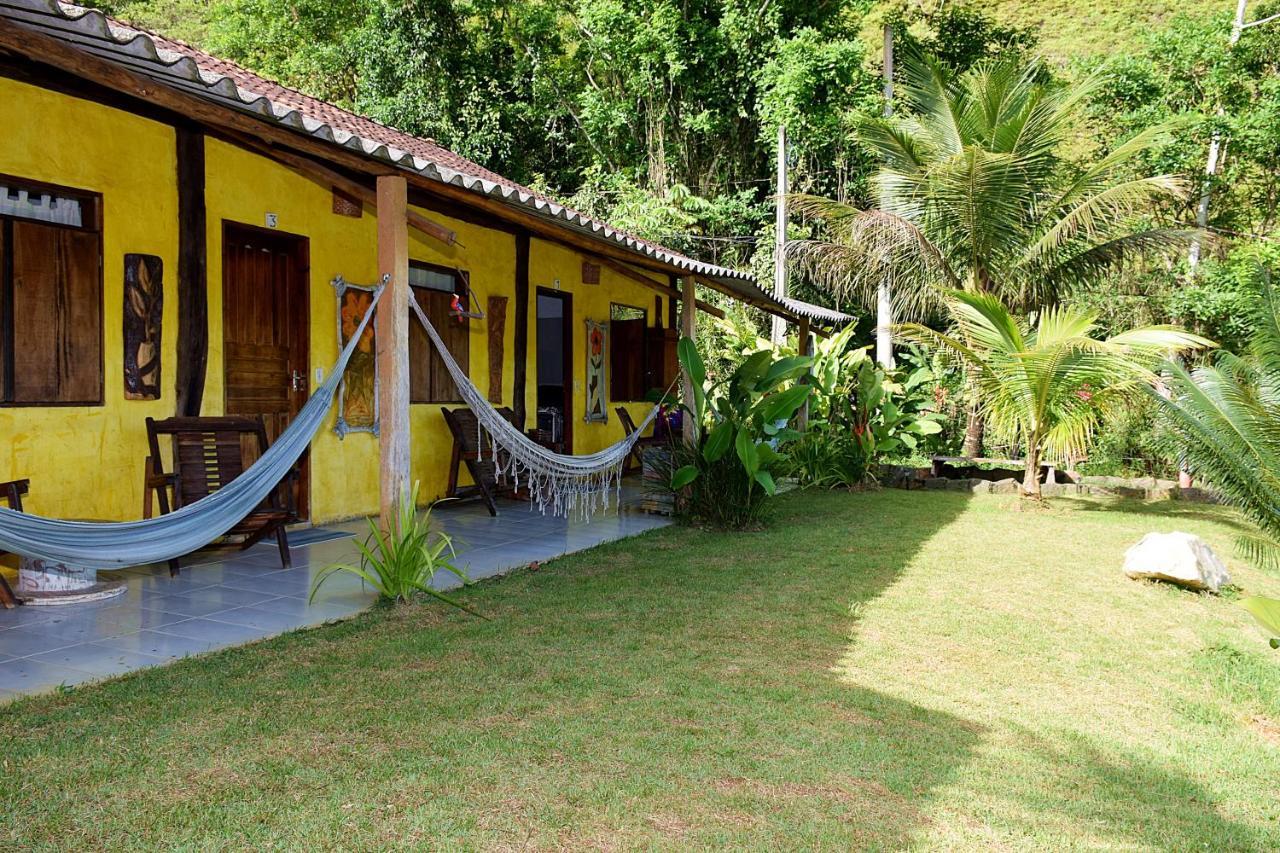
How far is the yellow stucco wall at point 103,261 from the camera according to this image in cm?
491

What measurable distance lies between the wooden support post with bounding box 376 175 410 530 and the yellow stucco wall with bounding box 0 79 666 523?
5.55 ft

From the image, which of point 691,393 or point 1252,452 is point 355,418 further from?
point 1252,452

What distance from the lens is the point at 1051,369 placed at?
8570mm

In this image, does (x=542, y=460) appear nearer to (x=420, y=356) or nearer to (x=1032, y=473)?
(x=420, y=356)

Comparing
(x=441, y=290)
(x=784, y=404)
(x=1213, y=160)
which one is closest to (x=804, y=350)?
(x=784, y=404)

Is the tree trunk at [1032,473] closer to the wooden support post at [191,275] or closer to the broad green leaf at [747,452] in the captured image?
the broad green leaf at [747,452]

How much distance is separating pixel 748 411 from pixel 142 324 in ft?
14.2

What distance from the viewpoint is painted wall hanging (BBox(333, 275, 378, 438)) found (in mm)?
7102

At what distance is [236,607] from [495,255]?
5.05 metres

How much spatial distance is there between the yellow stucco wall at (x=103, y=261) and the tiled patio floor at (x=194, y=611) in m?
0.61

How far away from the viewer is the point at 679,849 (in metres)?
2.40

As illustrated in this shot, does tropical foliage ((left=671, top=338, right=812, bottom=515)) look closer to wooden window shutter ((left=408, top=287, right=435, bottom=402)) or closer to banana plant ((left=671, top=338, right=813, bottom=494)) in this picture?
banana plant ((left=671, top=338, right=813, bottom=494))

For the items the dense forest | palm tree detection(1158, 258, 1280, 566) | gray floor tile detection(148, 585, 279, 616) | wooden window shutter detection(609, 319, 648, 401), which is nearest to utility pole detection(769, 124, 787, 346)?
the dense forest

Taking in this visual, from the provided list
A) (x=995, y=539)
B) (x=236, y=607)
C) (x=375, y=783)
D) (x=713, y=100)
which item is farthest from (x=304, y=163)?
(x=713, y=100)
